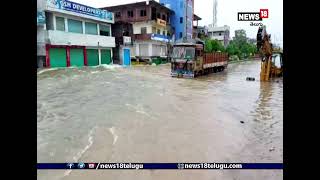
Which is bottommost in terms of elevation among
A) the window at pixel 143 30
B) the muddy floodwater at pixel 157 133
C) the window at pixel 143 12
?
the muddy floodwater at pixel 157 133

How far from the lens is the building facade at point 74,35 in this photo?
68.2 feet

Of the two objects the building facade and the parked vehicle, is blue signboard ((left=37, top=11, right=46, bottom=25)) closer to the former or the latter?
the building facade

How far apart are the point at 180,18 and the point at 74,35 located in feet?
65.5

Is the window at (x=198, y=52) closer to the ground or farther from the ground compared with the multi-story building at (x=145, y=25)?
closer to the ground

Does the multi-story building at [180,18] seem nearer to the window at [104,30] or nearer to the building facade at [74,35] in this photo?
the window at [104,30]

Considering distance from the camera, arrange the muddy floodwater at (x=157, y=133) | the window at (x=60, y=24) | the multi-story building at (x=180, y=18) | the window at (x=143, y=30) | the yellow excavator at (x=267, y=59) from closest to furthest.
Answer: the muddy floodwater at (x=157, y=133), the yellow excavator at (x=267, y=59), the window at (x=60, y=24), the window at (x=143, y=30), the multi-story building at (x=180, y=18)

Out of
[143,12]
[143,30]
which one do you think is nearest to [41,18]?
[143,12]

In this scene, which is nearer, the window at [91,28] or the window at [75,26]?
the window at [75,26]

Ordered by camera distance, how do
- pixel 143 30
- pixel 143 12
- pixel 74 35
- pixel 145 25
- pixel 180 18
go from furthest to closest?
pixel 180 18
pixel 143 30
pixel 145 25
pixel 143 12
pixel 74 35

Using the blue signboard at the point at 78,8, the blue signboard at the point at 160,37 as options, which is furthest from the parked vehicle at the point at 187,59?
the blue signboard at the point at 160,37

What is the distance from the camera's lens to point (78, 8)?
23.5 meters

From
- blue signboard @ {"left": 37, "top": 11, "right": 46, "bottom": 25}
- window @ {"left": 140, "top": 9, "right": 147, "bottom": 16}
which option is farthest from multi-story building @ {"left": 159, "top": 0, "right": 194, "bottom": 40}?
blue signboard @ {"left": 37, "top": 11, "right": 46, "bottom": 25}

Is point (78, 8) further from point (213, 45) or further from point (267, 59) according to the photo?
point (213, 45)
